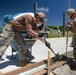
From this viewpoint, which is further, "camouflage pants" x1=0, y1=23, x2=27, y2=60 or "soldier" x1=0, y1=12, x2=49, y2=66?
"camouflage pants" x1=0, y1=23, x2=27, y2=60

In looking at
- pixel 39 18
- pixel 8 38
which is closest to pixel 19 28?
pixel 8 38

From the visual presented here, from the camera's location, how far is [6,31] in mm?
5574

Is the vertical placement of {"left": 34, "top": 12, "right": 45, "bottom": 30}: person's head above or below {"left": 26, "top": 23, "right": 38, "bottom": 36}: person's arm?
above

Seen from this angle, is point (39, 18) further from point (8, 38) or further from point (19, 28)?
point (8, 38)

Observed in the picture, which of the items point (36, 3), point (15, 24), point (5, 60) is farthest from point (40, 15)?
point (36, 3)

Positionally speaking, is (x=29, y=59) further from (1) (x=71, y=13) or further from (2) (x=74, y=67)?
(1) (x=71, y=13)

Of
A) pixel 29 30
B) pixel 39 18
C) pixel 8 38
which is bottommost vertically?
pixel 8 38

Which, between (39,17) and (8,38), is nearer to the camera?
(39,17)

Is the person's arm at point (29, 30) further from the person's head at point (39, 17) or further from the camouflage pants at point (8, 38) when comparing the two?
the camouflage pants at point (8, 38)

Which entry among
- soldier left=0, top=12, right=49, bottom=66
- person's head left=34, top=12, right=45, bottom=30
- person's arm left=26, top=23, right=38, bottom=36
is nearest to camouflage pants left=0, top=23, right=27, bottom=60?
soldier left=0, top=12, right=49, bottom=66

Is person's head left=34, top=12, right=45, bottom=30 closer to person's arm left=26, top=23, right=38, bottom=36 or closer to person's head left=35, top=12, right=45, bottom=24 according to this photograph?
person's head left=35, top=12, right=45, bottom=24

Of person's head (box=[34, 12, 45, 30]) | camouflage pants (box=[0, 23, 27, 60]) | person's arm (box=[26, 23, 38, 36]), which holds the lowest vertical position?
camouflage pants (box=[0, 23, 27, 60])

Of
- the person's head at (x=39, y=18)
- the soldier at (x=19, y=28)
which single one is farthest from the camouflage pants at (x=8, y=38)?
the person's head at (x=39, y=18)

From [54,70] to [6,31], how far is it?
64.1 inches
